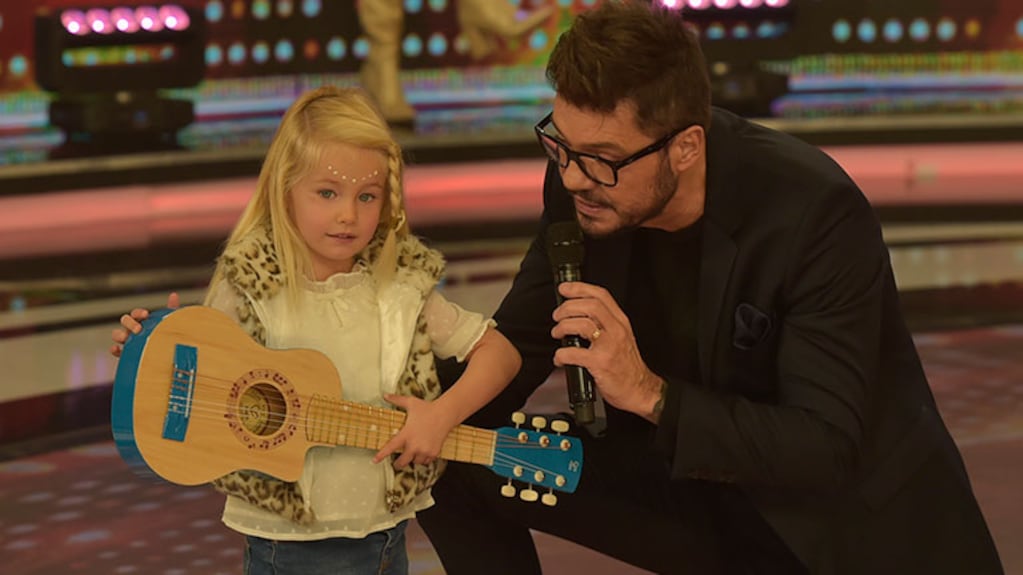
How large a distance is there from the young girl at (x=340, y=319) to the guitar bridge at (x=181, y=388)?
0.14 meters

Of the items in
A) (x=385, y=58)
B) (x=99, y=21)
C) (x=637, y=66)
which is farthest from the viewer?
(x=385, y=58)

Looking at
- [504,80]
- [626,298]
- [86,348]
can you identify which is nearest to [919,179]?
[504,80]

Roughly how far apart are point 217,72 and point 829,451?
699cm

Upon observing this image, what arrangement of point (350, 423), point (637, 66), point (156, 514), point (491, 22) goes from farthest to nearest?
point (491, 22), point (156, 514), point (637, 66), point (350, 423)

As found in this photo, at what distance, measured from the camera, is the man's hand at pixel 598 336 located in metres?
2.08

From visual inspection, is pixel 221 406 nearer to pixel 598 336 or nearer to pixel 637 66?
pixel 598 336

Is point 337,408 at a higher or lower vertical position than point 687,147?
lower

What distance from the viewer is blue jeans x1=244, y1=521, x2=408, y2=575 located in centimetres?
219

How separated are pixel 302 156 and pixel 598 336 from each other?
47 centimetres

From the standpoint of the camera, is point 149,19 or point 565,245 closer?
point 565,245

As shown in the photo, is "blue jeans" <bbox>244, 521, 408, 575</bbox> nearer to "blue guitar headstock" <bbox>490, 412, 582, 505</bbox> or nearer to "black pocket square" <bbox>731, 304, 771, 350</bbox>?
"blue guitar headstock" <bbox>490, 412, 582, 505</bbox>

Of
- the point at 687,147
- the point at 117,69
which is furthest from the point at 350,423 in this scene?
the point at 117,69

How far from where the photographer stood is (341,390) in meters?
2.13

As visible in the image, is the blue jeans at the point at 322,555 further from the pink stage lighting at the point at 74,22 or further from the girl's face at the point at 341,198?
the pink stage lighting at the point at 74,22
